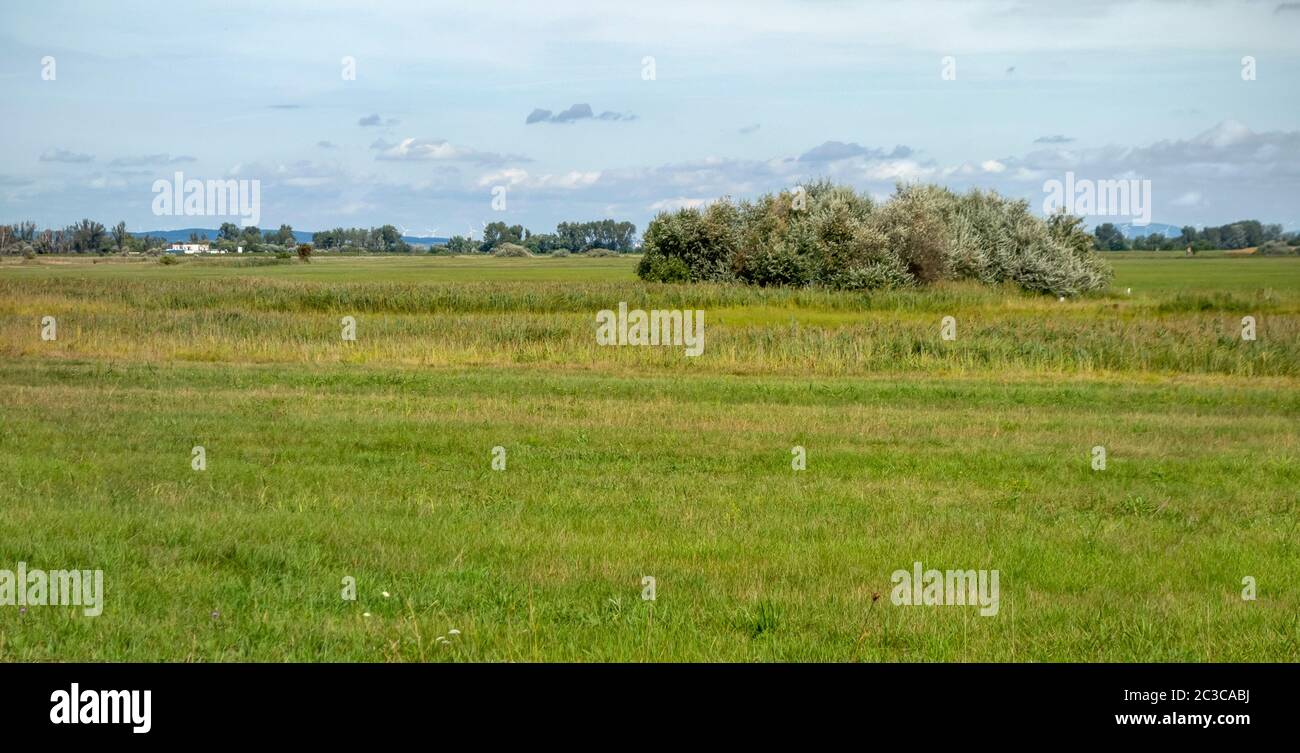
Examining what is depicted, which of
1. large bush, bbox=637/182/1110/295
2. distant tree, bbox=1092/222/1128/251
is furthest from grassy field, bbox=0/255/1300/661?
distant tree, bbox=1092/222/1128/251

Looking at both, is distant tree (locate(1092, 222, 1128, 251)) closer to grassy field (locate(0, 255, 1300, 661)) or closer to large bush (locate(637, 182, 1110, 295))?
large bush (locate(637, 182, 1110, 295))

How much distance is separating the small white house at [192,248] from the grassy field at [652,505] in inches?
4801

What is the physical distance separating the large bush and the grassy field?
107ft

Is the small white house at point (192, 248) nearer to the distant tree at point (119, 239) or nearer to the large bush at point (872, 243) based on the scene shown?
the distant tree at point (119, 239)

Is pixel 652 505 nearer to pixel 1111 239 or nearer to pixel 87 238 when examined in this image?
pixel 87 238

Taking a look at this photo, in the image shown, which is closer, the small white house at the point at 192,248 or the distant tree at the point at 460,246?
the small white house at the point at 192,248

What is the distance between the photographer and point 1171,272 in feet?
314

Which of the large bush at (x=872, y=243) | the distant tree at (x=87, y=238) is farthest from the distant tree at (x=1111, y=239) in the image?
the distant tree at (x=87, y=238)

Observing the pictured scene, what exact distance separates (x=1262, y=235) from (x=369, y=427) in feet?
481

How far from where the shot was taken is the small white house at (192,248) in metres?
144

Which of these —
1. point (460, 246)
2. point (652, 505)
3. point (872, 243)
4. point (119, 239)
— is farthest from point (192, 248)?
point (652, 505)

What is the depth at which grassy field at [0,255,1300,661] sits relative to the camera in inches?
297

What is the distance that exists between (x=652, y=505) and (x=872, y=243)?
52119 millimetres
